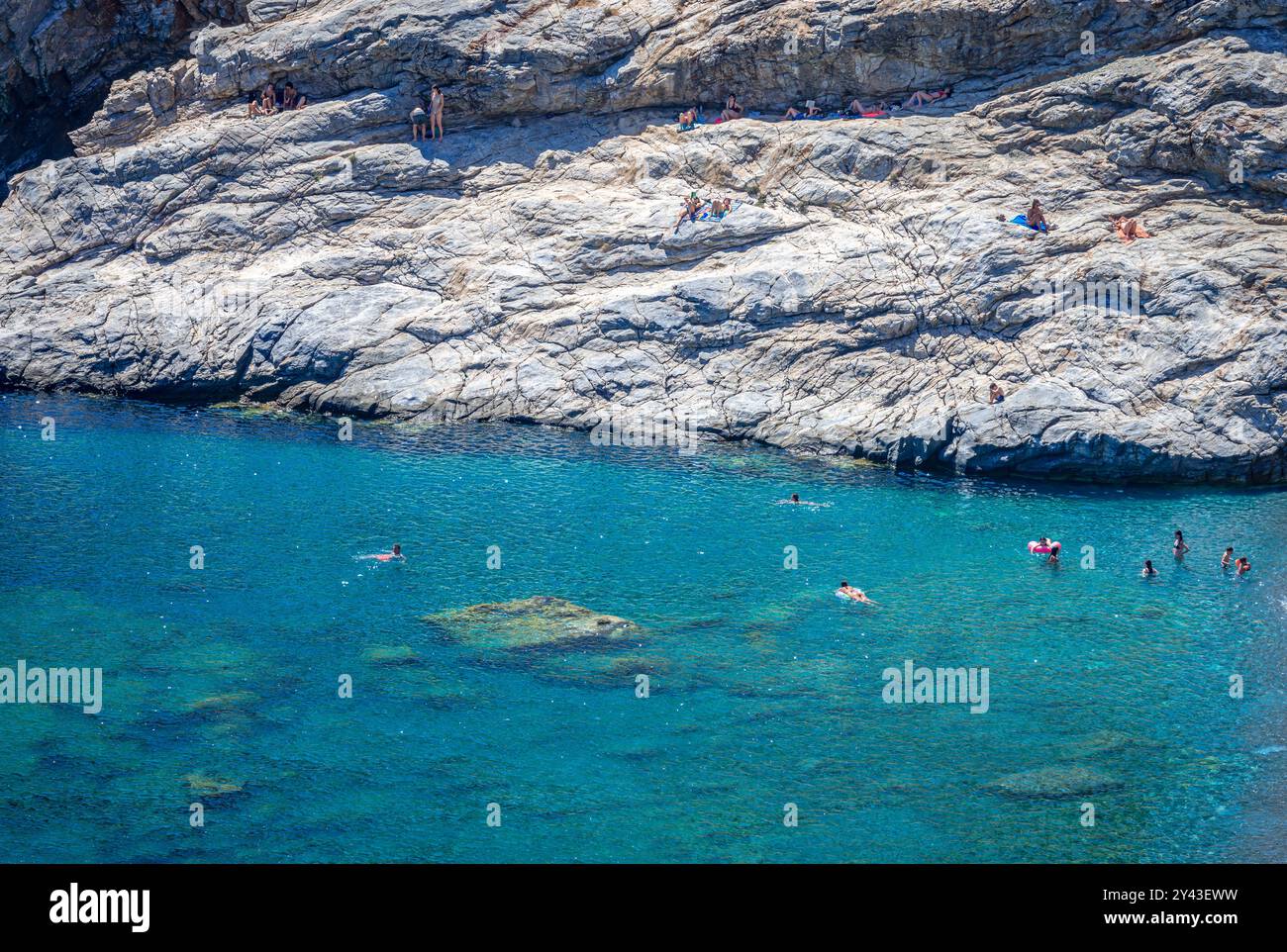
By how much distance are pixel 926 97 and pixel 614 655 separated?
32.7m

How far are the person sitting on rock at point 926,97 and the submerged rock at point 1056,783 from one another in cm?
3555

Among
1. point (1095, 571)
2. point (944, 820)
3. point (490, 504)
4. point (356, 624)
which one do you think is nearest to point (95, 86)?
point (490, 504)

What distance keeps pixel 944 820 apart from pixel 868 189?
3465cm

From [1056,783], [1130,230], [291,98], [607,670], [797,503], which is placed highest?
[291,98]

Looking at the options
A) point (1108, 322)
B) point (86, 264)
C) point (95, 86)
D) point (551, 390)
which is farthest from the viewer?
point (95, 86)

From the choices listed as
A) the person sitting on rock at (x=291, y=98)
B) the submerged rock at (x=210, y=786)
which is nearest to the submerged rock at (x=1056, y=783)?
the submerged rock at (x=210, y=786)

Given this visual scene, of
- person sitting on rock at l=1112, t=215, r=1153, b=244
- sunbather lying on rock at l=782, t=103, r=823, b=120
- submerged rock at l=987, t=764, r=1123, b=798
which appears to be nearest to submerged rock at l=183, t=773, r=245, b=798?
submerged rock at l=987, t=764, r=1123, b=798

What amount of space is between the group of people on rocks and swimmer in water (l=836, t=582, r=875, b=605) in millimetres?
37426

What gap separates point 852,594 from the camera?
134 ft

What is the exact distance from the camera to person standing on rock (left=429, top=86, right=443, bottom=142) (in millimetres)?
62594

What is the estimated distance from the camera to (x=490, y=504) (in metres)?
48.0

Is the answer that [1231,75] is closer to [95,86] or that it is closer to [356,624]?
[356,624]

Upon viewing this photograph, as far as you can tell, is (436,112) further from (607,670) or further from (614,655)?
(607,670)

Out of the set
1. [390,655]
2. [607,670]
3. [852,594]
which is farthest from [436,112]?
[607,670]
